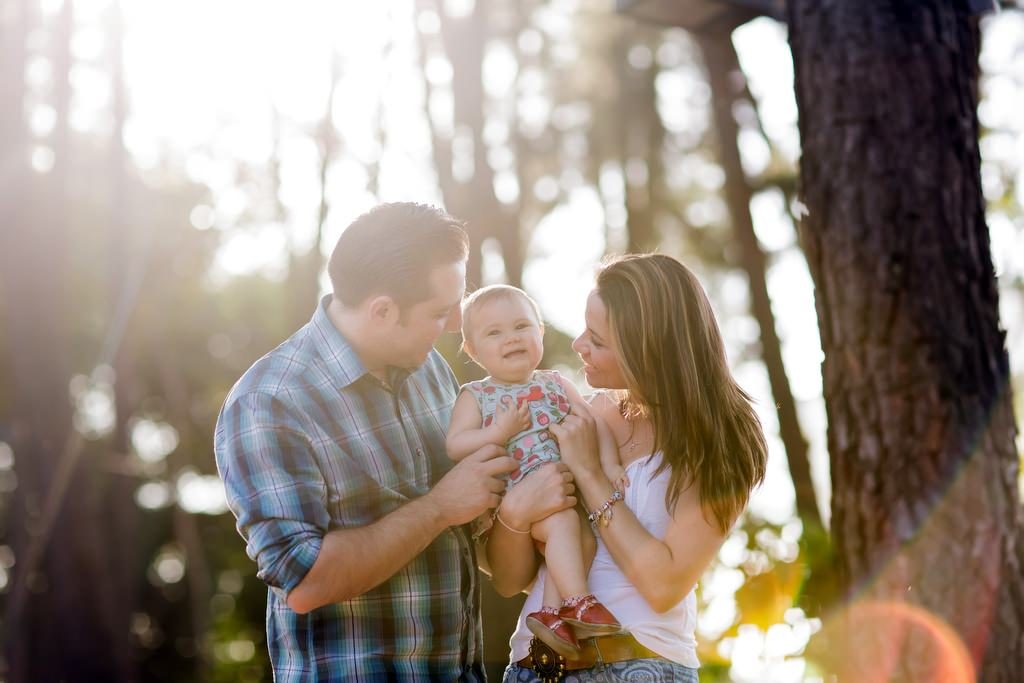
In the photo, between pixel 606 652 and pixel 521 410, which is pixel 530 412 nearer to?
pixel 521 410

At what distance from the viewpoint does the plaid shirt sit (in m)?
3.15

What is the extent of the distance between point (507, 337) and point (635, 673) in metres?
1.10

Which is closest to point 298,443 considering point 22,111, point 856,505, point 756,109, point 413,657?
point 413,657

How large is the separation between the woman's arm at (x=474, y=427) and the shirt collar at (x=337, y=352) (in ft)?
0.74

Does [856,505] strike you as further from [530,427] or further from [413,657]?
[413,657]

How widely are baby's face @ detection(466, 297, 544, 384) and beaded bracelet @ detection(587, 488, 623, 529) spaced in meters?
0.55

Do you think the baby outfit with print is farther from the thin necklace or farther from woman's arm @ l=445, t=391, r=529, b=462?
the thin necklace

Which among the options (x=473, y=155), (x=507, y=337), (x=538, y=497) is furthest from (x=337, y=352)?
(x=473, y=155)

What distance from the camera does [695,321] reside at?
3383 mm

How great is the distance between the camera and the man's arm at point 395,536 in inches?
121

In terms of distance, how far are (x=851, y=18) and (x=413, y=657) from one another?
2517 millimetres

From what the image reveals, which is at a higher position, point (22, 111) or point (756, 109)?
point (22, 111)

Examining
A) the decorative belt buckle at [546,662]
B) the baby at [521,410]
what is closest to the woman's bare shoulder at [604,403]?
the baby at [521,410]

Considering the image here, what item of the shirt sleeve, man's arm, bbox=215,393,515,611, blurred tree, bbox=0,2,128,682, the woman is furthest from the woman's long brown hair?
blurred tree, bbox=0,2,128,682
